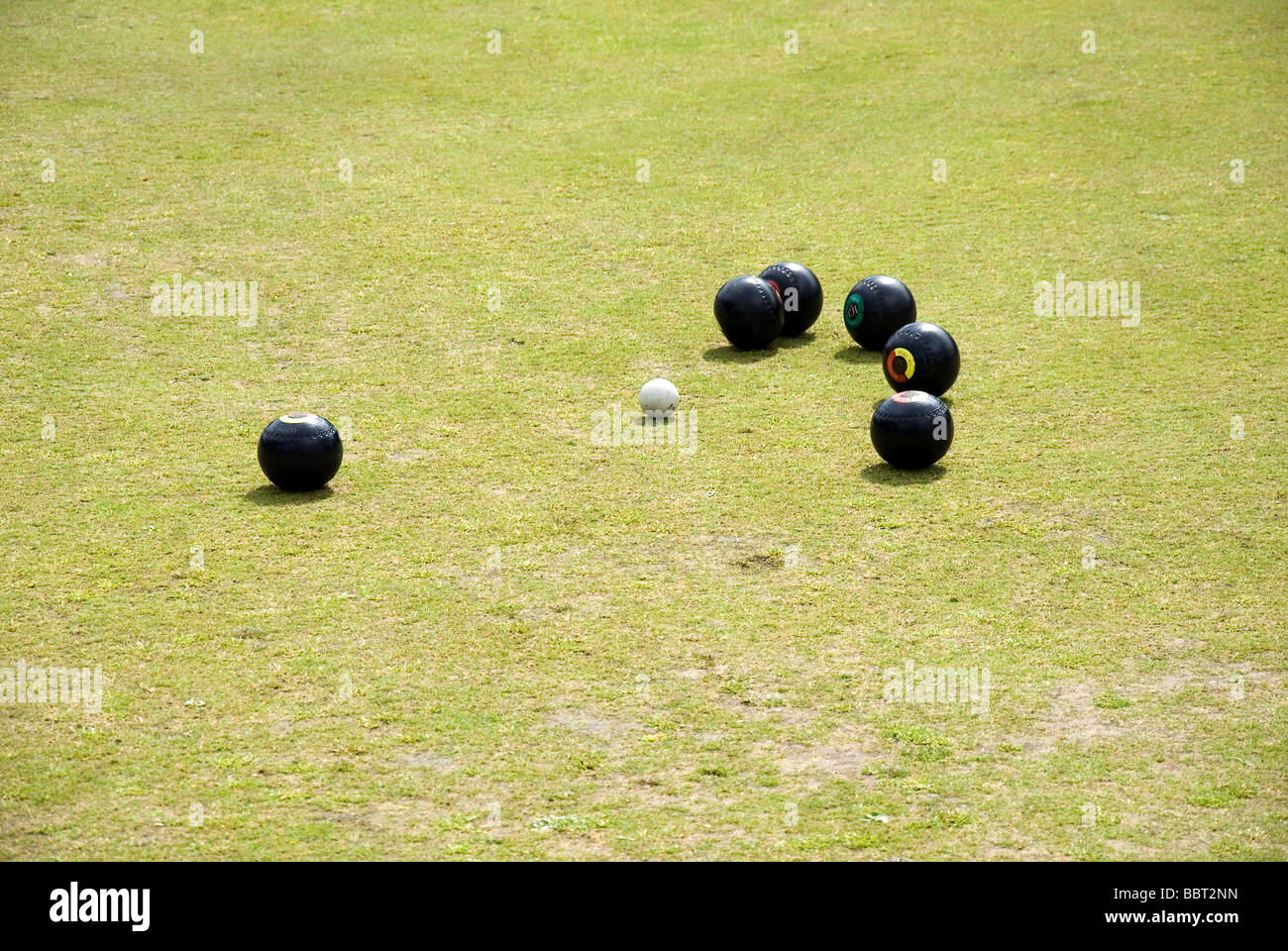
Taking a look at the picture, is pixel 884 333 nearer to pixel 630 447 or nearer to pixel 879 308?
pixel 879 308

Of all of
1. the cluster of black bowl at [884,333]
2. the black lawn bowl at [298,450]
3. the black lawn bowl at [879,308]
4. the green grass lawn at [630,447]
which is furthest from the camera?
the black lawn bowl at [879,308]

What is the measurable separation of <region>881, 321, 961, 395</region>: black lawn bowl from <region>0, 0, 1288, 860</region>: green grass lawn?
23.4 inches

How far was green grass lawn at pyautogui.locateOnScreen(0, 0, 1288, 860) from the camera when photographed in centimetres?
954

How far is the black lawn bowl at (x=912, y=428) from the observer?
1453cm

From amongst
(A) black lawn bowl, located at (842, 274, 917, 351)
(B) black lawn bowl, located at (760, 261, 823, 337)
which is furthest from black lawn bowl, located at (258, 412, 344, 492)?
(A) black lawn bowl, located at (842, 274, 917, 351)

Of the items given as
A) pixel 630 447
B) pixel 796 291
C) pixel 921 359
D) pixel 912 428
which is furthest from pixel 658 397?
pixel 796 291

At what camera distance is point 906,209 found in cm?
2402

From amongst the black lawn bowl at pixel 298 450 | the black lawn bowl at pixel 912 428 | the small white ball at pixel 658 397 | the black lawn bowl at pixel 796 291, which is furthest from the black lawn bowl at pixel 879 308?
the black lawn bowl at pixel 298 450

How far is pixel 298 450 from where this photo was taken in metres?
14.2

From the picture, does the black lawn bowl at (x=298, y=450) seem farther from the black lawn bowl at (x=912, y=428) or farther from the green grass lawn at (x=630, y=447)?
the black lawn bowl at (x=912, y=428)

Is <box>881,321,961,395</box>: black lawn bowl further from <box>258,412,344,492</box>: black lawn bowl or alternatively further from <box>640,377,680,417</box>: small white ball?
<box>258,412,344,492</box>: black lawn bowl

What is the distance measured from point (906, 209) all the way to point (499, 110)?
8.75m

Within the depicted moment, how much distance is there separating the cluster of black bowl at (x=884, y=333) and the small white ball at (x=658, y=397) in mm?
2369
